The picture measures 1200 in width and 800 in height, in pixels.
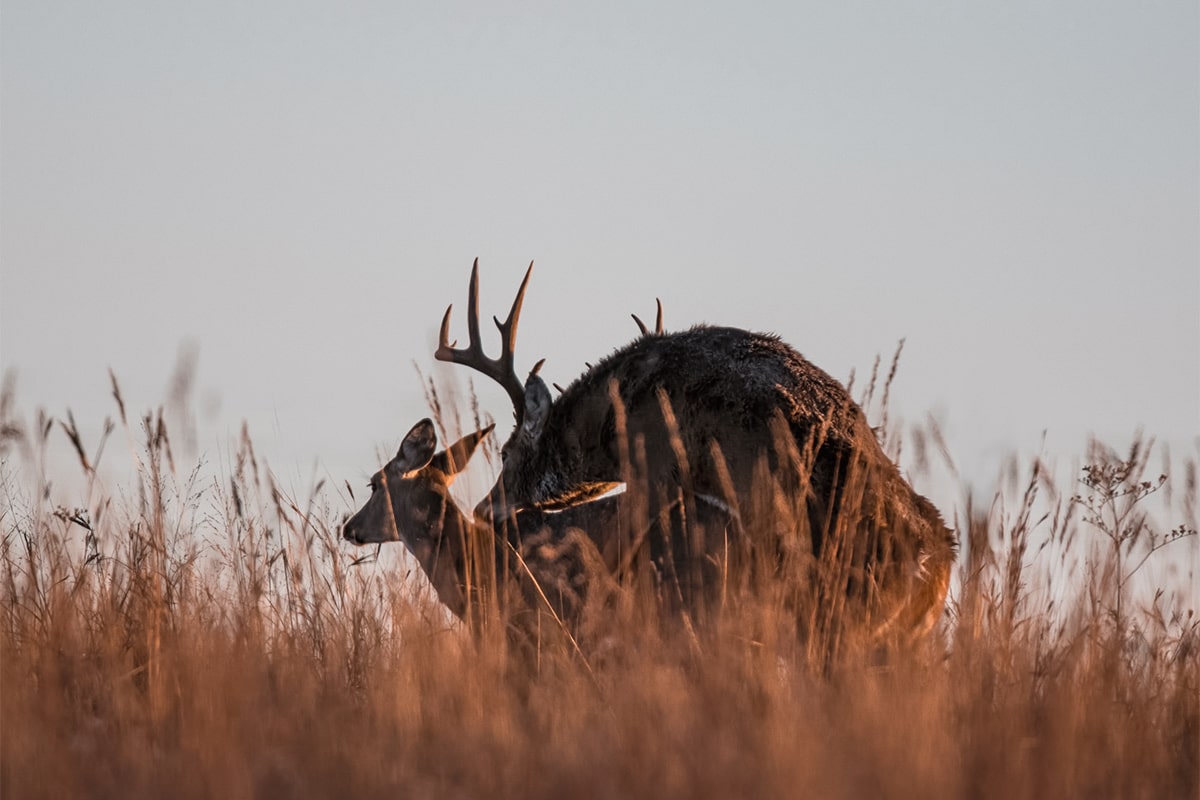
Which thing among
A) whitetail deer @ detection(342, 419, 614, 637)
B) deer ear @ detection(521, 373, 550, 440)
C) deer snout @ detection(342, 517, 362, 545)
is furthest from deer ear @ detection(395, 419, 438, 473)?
deer ear @ detection(521, 373, 550, 440)

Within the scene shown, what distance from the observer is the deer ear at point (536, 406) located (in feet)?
29.0

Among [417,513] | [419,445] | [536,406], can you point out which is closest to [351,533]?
[417,513]

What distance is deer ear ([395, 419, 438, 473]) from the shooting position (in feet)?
28.3

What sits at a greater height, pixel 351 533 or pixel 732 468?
pixel 351 533

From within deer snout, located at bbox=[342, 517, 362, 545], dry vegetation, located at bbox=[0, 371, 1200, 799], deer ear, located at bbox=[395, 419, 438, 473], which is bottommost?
dry vegetation, located at bbox=[0, 371, 1200, 799]

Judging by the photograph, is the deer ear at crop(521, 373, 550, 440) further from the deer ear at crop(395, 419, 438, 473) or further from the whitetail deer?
the deer ear at crop(395, 419, 438, 473)

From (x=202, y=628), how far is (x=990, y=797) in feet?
10.2

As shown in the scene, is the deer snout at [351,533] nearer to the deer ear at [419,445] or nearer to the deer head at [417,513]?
the deer head at [417,513]

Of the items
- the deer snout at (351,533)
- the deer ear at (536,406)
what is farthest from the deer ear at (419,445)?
the deer ear at (536,406)

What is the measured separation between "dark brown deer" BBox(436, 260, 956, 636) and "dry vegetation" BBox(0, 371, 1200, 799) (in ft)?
1.59

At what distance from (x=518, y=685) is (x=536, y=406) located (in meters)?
2.90

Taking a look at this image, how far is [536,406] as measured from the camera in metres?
8.86

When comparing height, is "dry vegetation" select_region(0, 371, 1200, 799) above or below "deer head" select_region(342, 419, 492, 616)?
below

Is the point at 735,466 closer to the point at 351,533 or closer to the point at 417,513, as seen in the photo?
the point at 417,513
